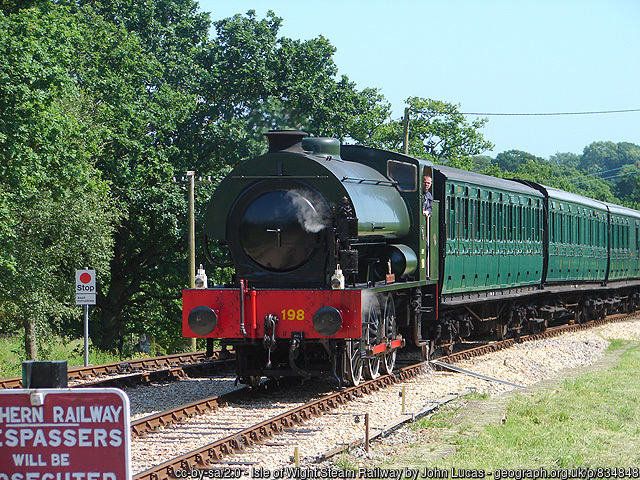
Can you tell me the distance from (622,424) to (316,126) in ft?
68.5

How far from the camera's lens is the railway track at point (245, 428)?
778 centimetres

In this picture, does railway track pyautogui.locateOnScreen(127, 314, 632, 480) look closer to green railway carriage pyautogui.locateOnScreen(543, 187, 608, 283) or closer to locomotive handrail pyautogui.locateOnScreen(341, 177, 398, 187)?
locomotive handrail pyautogui.locateOnScreen(341, 177, 398, 187)

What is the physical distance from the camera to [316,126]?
29.9 m

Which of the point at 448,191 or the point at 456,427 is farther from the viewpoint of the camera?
the point at 448,191

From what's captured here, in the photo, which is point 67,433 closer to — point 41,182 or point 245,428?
point 245,428

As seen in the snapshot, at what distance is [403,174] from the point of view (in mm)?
14219

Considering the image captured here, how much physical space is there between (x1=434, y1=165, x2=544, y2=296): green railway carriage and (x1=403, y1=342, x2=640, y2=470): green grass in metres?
3.72

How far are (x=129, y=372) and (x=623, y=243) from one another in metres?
22.0

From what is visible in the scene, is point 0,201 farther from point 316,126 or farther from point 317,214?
point 316,126

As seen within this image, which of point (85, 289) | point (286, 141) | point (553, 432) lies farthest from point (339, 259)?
point (85, 289)

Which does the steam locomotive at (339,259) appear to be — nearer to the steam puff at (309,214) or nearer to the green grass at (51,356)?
the steam puff at (309,214)

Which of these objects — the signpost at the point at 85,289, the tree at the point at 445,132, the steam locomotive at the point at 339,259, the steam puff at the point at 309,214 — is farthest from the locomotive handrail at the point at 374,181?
the tree at the point at 445,132

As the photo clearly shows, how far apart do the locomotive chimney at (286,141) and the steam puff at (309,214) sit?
3.33 feet

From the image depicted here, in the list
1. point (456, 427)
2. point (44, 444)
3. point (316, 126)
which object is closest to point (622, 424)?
point (456, 427)
